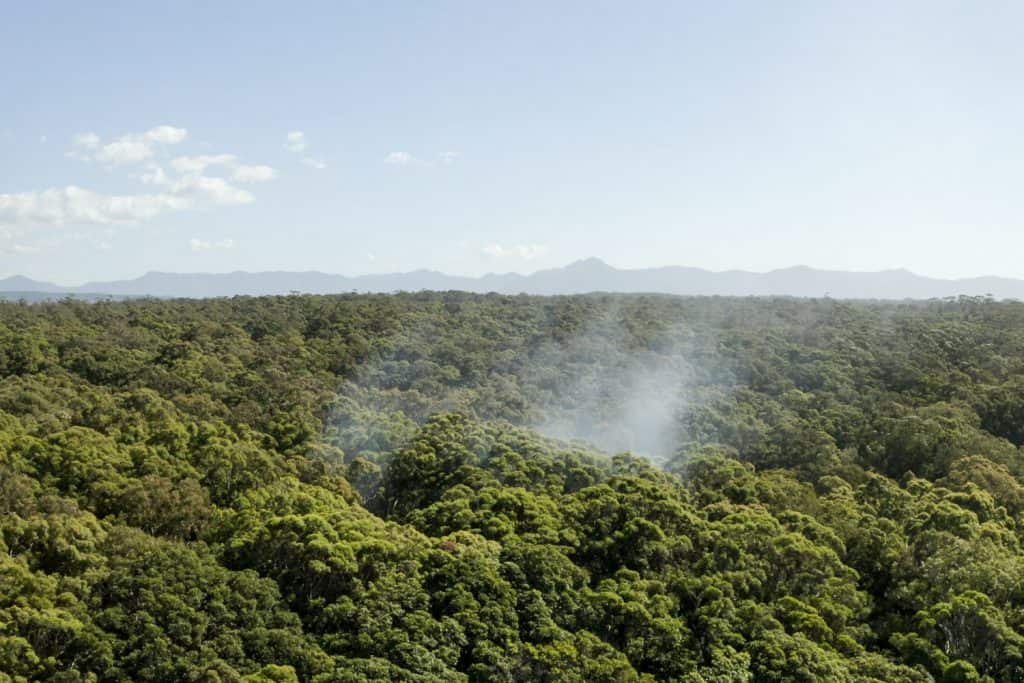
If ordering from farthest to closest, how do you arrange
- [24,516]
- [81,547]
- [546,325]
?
[546,325], [24,516], [81,547]

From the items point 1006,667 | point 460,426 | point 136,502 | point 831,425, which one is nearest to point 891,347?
point 831,425

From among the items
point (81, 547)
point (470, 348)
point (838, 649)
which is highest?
point (470, 348)

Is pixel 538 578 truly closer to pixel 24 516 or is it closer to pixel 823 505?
pixel 823 505

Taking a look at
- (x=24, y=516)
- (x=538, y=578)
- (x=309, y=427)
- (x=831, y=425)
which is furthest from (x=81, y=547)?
(x=831, y=425)

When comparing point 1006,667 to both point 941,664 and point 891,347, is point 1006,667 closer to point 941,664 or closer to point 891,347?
point 941,664

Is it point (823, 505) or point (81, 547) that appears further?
point (823, 505)

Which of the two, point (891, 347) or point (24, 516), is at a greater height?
point (891, 347)

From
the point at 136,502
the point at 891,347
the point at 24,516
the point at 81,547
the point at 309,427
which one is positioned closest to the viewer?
the point at 81,547
